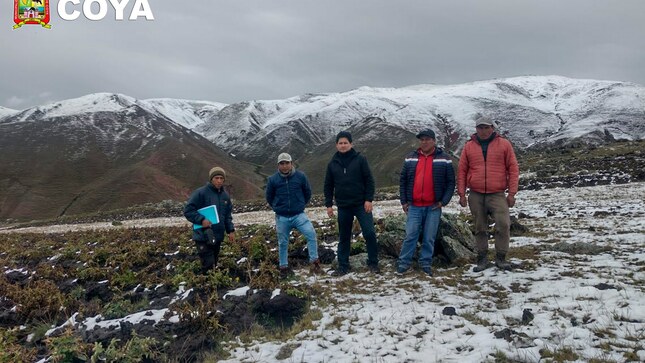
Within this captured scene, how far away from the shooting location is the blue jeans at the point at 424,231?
9.02m

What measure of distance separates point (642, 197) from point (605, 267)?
545 inches

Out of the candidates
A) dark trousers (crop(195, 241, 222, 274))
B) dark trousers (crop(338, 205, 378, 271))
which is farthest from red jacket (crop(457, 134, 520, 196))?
dark trousers (crop(195, 241, 222, 274))

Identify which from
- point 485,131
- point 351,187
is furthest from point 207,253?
point 485,131

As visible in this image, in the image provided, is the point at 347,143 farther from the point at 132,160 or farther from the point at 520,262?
the point at 132,160

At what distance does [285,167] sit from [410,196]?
307 centimetres

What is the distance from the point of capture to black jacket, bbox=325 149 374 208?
30.5 feet

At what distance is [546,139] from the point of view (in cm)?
18038

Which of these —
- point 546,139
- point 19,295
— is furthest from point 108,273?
point 546,139

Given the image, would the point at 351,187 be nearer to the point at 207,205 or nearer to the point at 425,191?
the point at 425,191

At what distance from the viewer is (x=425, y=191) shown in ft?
29.3

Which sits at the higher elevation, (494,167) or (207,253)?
(494,167)

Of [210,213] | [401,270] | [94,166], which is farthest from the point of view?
[94,166]

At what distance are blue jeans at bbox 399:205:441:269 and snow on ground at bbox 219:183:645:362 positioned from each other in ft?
1.38

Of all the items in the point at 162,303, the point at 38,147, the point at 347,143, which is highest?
the point at 38,147
